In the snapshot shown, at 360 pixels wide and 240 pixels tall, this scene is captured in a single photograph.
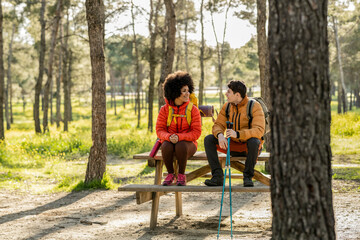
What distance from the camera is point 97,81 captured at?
9281mm

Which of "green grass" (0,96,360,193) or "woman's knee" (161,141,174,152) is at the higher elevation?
"woman's knee" (161,141,174,152)

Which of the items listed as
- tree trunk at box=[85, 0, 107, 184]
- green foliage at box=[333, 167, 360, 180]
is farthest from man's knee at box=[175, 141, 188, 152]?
green foliage at box=[333, 167, 360, 180]

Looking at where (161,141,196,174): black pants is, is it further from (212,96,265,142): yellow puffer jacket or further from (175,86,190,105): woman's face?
(175,86,190,105): woman's face

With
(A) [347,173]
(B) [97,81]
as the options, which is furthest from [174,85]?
(A) [347,173]

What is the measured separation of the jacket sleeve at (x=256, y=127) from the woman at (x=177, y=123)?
66 cm

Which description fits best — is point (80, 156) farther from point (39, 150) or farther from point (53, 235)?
point (53, 235)

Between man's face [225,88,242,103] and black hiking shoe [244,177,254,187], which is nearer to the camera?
black hiking shoe [244,177,254,187]

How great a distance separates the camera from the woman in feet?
19.2

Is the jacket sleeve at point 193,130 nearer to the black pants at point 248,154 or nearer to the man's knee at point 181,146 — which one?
the man's knee at point 181,146

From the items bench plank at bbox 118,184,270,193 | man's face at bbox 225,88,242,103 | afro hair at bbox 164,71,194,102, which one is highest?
afro hair at bbox 164,71,194,102

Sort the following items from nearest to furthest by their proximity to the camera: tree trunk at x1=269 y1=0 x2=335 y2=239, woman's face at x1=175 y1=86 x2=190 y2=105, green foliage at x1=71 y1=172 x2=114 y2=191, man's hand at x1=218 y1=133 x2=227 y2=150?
tree trunk at x1=269 y1=0 x2=335 y2=239, man's hand at x1=218 y1=133 x2=227 y2=150, woman's face at x1=175 y1=86 x2=190 y2=105, green foliage at x1=71 y1=172 x2=114 y2=191

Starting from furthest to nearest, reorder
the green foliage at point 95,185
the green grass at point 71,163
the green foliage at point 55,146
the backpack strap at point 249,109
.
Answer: the green foliage at point 55,146
the green grass at point 71,163
the green foliage at point 95,185
the backpack strap at point 249,109

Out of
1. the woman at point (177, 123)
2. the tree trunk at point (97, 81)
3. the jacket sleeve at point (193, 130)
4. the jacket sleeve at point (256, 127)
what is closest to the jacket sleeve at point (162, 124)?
the woman at point (177, 123)

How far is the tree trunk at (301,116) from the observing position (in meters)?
3.06
